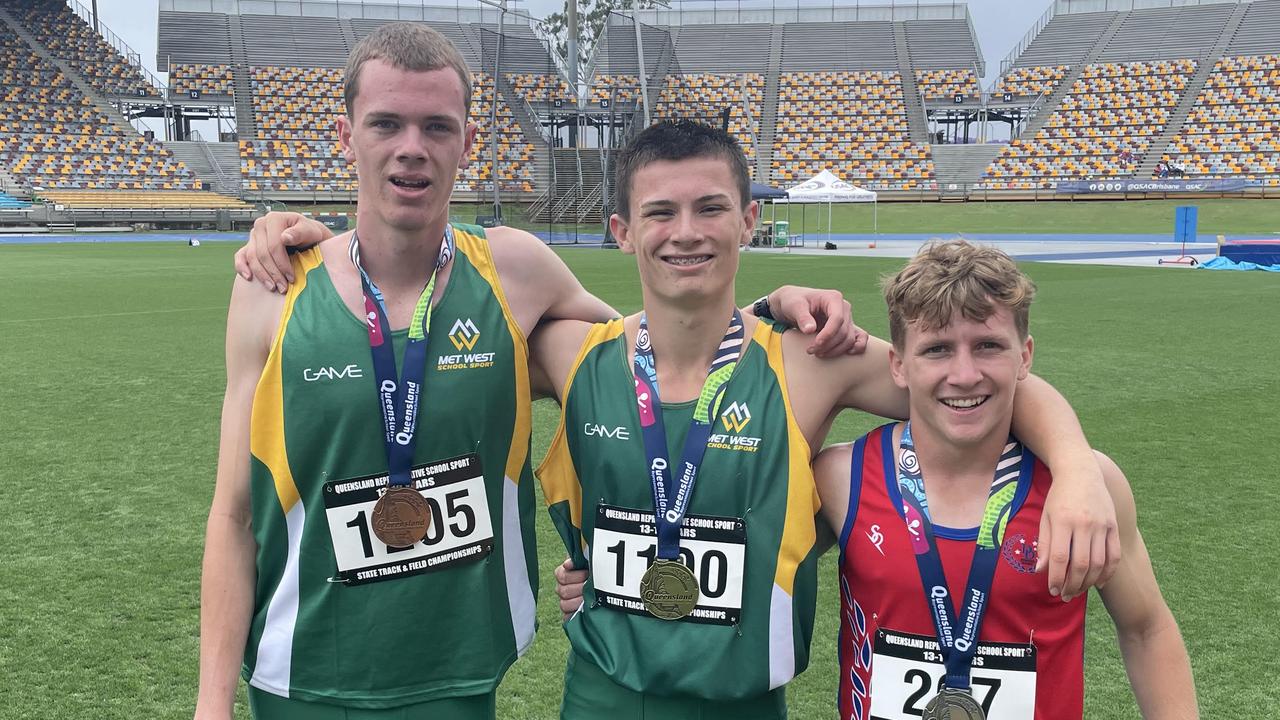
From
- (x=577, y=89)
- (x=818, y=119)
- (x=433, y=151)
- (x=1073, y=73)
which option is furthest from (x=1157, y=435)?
(x=1073, y=73)

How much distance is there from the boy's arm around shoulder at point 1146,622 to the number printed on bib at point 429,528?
139 cm

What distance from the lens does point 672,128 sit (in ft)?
7.86

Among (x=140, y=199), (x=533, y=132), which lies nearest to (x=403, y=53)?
(x=140, y=199)

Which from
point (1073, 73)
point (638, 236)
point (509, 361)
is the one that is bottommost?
point (509, 361)

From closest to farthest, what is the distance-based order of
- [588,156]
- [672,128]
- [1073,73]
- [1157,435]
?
[672,128] → [1157,435] → [588,156] → [1073,73]

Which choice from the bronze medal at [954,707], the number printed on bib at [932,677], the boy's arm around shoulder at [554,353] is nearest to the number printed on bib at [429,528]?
the boy's arm around shoulder at [554,353]

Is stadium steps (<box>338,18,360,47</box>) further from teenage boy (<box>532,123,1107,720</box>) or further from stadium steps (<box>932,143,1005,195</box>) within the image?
teenage boy (<box>532,123,1107,720</box>)

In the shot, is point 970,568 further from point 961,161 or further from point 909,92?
point 909,92

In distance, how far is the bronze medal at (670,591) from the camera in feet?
7.11

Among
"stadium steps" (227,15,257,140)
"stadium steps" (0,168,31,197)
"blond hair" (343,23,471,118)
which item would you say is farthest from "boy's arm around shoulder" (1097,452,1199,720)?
"stadium steps" (227,15,257,140)

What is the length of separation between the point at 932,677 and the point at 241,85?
2259 inches

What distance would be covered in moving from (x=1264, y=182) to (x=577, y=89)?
29.9m

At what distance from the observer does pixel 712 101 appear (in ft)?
Answer: 181

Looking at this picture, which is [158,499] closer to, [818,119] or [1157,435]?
[1157,435]
